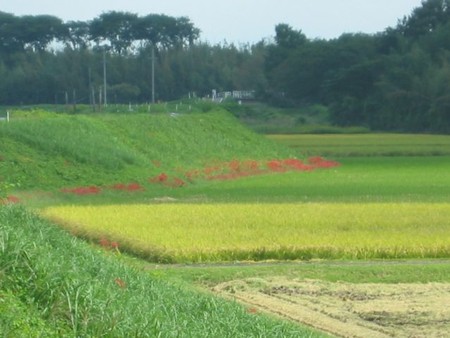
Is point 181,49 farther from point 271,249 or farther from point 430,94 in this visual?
point 271,249

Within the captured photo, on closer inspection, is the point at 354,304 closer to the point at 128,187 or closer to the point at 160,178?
the point at 128,187

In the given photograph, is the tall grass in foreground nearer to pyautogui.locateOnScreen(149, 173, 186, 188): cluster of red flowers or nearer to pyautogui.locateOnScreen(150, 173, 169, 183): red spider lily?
pyautogui.locateOnScreen(149, 173, 186, 188): cluster of red flowers

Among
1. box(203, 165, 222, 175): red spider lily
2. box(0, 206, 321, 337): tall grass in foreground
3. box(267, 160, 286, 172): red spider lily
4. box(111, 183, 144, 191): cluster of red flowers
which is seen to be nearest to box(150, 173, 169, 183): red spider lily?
box(111, 183, 144, 191): cluster of red flowers

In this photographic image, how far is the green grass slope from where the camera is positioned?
105 ft

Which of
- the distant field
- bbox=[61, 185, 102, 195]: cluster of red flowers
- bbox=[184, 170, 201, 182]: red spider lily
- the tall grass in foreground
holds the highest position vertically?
the tall grass in foreground

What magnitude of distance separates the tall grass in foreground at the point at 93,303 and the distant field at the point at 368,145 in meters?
35.0

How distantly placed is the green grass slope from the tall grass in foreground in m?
16.4

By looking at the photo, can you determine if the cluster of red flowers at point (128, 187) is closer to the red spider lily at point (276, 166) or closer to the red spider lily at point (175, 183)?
the red spider lily at point (175, 183)

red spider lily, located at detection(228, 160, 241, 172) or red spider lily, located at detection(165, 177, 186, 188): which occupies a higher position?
red spider lily, located at detection(165, 177, 186, 188)

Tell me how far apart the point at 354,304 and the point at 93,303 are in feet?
18.8

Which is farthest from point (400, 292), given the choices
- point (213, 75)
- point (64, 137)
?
point (213, 75)

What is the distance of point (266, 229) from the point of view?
19750mm

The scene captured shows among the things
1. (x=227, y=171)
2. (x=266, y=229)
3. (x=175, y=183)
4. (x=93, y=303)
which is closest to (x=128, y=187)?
(x=175, y=183)

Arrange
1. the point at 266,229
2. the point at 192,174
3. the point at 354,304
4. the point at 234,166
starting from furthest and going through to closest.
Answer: the point at 234,166 → the point at 192,174 → the point at 266,229 → the point at 354,304
